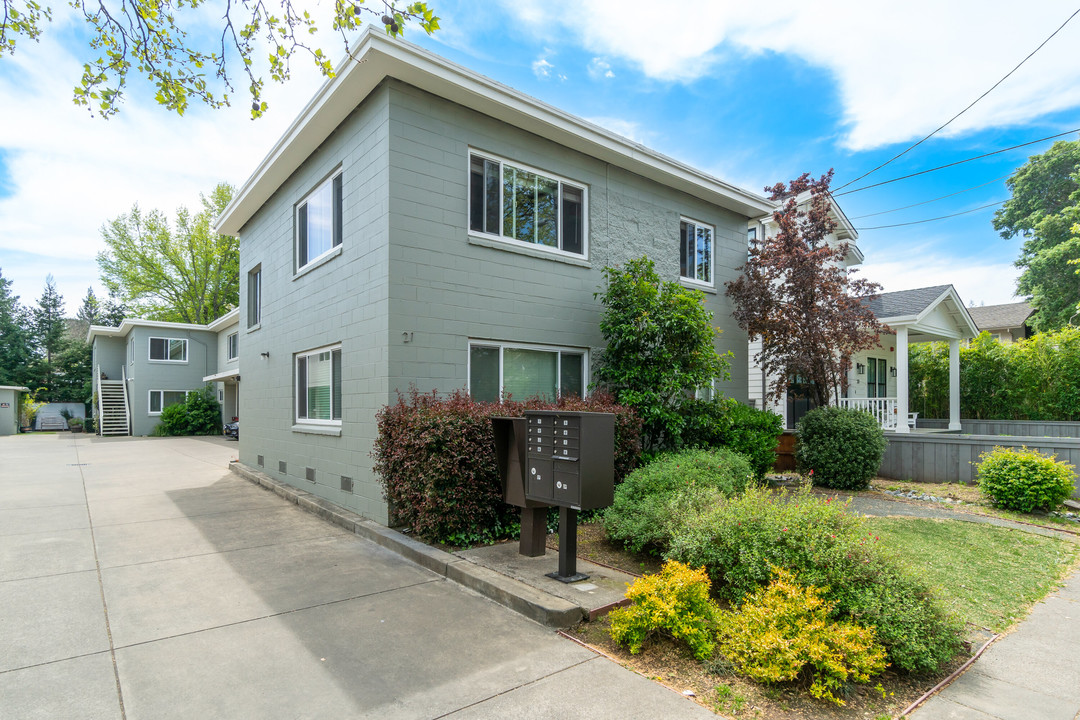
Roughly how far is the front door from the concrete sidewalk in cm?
1522

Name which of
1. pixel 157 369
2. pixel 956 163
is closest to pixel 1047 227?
pixel 956 163

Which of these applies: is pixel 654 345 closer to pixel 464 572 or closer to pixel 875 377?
pixel 464 572

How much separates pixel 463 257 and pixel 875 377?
16.3m

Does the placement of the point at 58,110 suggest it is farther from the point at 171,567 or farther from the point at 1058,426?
the point at 1058,426

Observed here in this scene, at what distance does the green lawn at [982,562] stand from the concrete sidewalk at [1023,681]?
224 millimetres

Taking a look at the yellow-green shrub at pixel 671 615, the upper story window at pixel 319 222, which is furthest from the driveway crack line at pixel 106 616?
the upper story window at pixel 319 222

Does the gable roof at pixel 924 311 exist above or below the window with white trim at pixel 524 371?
above

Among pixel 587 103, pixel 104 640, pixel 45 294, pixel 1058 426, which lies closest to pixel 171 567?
pixel 104 640

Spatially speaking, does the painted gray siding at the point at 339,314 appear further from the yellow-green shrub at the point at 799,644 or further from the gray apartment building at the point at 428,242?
the yellow-green shrub at the point at 799,644

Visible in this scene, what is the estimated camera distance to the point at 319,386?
8844mm

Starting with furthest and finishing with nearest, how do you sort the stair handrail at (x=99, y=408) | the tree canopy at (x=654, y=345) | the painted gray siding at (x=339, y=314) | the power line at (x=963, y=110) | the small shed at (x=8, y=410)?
1. the small shed at (x=8, y=410)
2. the stair handrail at (x=99, y=408)
3. the power line at (x=963, y=110)
4. the tree canopy at (x=654, y=345)
5. the painted gray siding at (x=339, y=314)

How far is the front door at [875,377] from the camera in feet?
58.6

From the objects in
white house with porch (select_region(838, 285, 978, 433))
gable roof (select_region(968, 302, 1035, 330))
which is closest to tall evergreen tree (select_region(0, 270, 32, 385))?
white house with porch (select_region(838, 285, 978, 433))

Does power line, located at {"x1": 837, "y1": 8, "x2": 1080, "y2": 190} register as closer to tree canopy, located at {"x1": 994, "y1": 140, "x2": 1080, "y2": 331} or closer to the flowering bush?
the flowering bush
